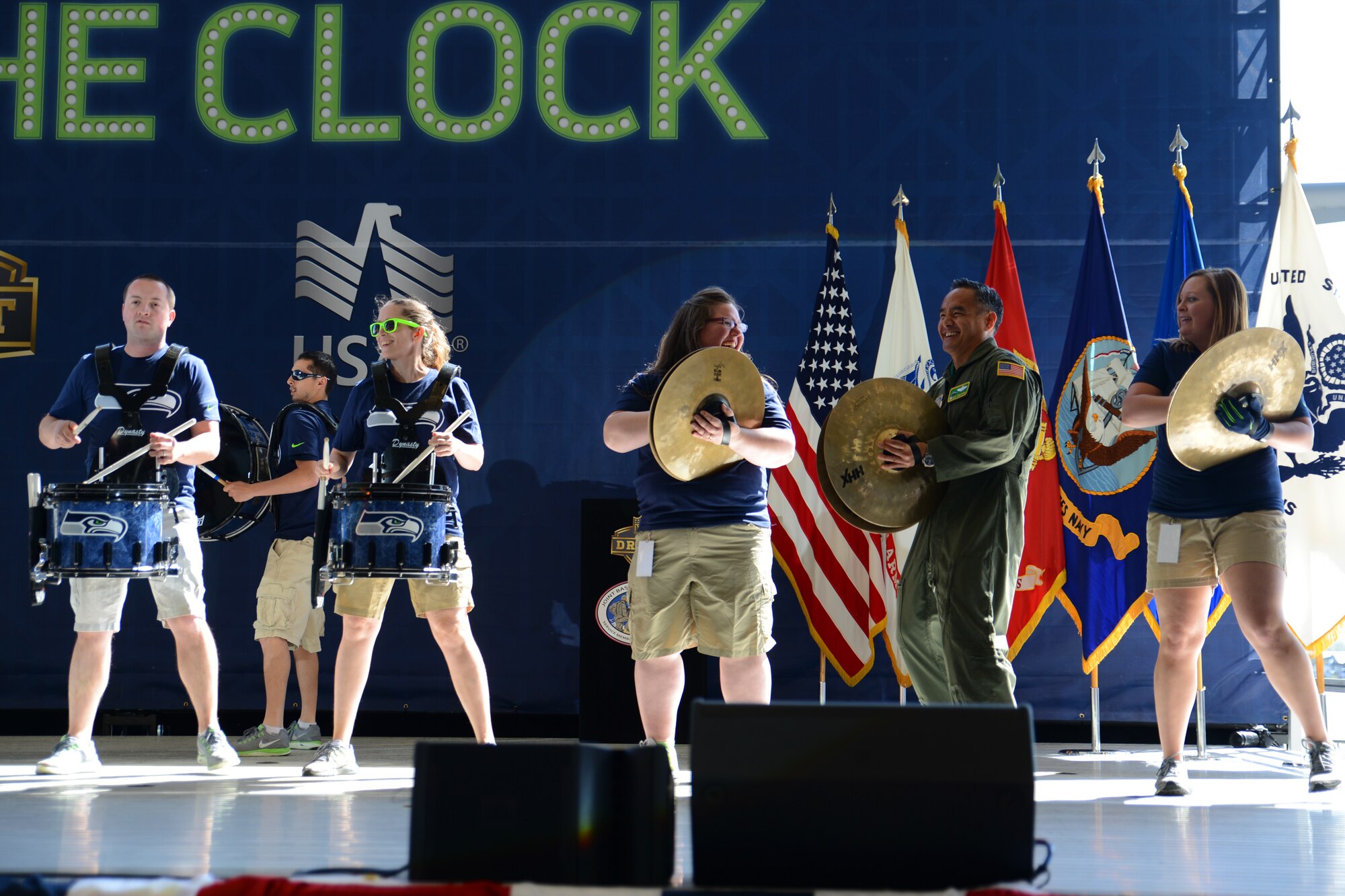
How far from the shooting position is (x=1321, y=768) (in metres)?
4.14

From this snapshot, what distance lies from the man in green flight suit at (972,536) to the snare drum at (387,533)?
5.43 feet

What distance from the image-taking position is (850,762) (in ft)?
6.49

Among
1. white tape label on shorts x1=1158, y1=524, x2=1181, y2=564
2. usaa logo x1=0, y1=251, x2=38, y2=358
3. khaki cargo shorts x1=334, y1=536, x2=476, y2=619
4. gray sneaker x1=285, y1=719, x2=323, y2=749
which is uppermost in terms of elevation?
usaa logo x1=0, y1=251, x2=38, y2=358

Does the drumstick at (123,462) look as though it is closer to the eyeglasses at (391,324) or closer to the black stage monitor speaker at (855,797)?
the eyeglasses at (391,324)

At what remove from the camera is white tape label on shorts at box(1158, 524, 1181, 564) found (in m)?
4.19

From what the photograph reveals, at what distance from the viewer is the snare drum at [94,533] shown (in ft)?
14.3

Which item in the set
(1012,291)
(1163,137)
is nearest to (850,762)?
(1012,291)

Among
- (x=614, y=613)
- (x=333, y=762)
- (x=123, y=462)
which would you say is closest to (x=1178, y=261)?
(x=614, y=613)

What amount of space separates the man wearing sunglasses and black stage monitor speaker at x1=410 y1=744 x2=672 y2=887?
382cm

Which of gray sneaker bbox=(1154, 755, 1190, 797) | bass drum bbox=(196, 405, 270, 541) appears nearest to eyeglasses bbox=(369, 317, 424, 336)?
bass drum bbox=(196, 405, 270, 541)

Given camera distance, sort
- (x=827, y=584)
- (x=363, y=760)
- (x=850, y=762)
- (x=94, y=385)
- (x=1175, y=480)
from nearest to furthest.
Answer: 1. (x=850, y=762)
2. (x=1175, y=480)
3. (x=94, y=385)
4. (x=363, y=760)
5. (x=827, y=584)

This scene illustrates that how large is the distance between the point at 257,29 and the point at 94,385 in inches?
115

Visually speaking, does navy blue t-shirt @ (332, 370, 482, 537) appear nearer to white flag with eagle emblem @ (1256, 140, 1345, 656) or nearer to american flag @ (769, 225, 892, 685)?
american flag @ (769, 225, 892, 685)

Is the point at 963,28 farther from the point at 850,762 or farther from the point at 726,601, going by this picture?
the point at 850,762
